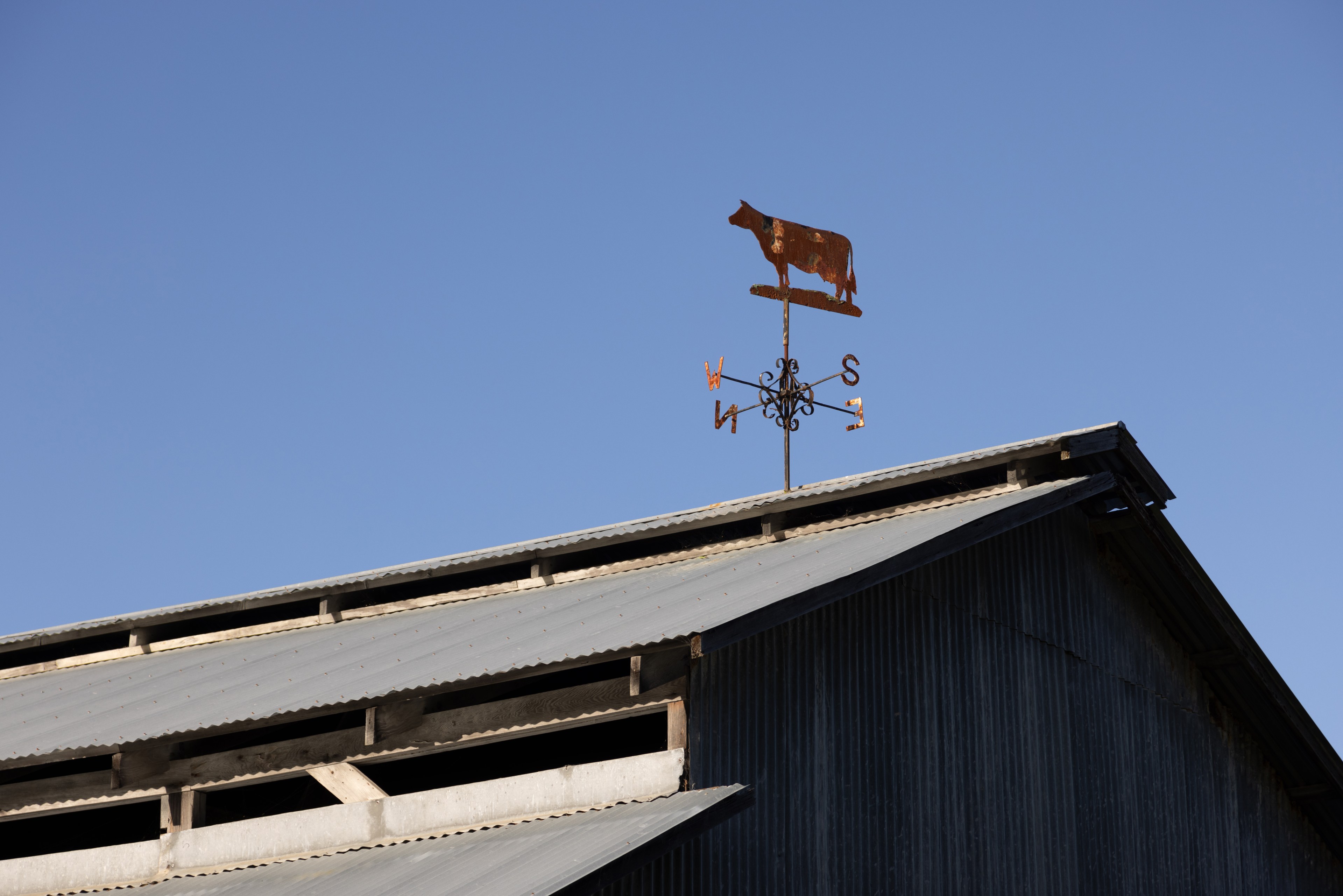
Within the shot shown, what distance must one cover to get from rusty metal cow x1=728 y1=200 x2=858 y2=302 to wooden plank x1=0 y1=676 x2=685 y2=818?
6706 mm

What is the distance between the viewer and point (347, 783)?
12.6 metres

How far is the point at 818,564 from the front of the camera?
13.5 m

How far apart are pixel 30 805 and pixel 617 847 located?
22.7 ft

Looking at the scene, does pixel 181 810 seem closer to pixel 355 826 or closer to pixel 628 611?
pixel 355 826

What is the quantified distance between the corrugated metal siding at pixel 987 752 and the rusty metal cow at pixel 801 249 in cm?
422

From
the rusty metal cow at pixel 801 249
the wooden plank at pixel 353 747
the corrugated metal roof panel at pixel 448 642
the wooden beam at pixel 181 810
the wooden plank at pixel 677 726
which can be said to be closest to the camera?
the wooden plank at pixel 677 726

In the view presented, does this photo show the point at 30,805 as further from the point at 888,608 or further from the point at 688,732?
the point at 888,608

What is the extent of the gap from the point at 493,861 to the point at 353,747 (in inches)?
94.6

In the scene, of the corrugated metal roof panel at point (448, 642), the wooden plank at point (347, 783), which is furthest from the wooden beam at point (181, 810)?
the wooden plank at point (347, 783)

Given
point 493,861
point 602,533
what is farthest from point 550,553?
point 493,861

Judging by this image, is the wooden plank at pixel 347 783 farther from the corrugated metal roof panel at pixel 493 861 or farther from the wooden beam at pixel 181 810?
the wooden beam at pixel 181 810

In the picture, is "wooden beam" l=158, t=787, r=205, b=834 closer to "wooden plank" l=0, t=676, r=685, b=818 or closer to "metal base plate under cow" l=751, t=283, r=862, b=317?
"wooden plank" l=0, t=676, r=685, b=818

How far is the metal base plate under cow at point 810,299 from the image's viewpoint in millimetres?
18031

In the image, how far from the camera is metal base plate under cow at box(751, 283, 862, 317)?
710 inches
